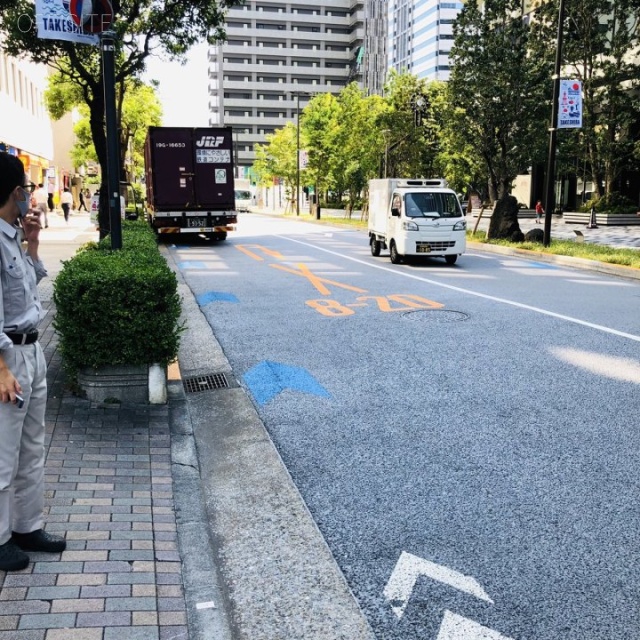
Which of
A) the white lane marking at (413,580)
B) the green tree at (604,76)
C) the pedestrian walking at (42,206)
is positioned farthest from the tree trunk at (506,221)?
the white lane marking at (413,580)

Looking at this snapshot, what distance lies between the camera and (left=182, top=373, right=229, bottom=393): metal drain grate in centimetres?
657

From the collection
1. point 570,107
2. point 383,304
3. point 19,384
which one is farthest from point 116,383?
point 570,107

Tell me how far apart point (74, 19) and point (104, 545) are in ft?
18.7

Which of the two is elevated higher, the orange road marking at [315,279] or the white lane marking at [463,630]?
the orange road marking at [315,279]

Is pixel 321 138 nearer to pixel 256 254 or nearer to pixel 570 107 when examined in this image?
pixel 570 107

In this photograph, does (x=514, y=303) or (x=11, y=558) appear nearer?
(x=11, y=558)

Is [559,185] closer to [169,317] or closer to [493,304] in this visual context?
[493,304]

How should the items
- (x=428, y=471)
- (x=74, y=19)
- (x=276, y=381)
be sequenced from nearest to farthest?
(x=428, y=471), (x=276, y=381), (x=74, y=19)

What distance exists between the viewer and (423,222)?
54.2 ft

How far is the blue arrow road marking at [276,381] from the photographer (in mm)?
6316

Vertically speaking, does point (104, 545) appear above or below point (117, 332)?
below

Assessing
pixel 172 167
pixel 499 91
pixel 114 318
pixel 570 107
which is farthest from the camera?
pixel 499 91

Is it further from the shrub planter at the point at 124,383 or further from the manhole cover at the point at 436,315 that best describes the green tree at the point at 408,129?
the shrub planter at the point at 124,383

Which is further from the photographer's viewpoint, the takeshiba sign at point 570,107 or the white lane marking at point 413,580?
the takeshiba sign at point 570,107
